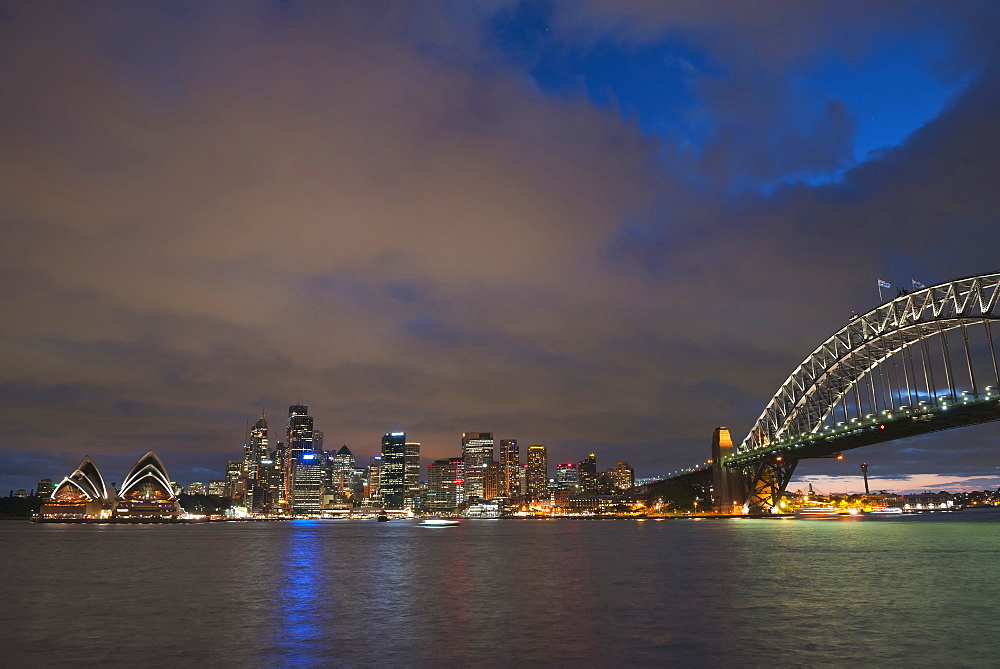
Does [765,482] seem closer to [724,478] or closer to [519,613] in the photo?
[724,478]

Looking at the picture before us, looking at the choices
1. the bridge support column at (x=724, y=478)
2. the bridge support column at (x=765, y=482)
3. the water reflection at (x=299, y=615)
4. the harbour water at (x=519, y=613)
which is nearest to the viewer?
the harbour water at (x=519, y=613)

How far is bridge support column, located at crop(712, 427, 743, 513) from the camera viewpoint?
154 m

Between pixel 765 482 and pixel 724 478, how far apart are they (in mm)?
8516

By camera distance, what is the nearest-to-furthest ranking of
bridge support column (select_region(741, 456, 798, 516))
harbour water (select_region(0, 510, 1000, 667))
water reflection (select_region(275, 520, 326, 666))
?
harbour water (select_region(0, 510, 1000, 667)), water reflection (select_region(275, 520, 326, 666)), bridge support column (select_region(741, 456, 798, 516))

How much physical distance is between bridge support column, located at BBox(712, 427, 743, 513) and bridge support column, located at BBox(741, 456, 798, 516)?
2034 millimetres

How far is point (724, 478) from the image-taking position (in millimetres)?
154875

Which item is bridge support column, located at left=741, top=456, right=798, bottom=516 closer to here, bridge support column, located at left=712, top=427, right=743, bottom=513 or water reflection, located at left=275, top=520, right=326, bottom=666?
bridge support column, located at left=712, top=427, right=743, bottom=513

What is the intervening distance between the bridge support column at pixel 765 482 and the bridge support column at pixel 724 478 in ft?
6.67

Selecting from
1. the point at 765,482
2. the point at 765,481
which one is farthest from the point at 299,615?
the point at 765,482

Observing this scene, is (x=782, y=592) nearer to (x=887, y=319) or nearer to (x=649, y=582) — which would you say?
(x=649, y=582)

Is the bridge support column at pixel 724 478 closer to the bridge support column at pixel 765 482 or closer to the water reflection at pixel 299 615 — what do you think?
the bridge support column at pixel 765 482

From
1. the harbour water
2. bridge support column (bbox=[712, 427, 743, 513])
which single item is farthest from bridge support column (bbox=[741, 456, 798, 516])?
the harbour water

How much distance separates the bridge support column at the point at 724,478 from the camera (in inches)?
6083

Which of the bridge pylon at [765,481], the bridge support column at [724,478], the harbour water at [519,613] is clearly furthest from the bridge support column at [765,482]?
the harbour water at [519,613]
